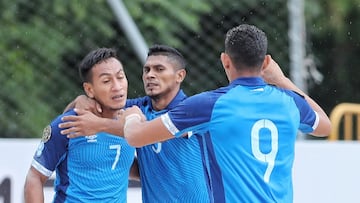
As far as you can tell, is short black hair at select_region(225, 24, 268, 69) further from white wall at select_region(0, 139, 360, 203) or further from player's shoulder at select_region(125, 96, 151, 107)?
white wall at select_region(0, 139, 360, 203)

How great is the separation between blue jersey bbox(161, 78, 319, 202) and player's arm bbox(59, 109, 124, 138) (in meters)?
0.74

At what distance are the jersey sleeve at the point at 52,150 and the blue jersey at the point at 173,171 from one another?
46 centimetres

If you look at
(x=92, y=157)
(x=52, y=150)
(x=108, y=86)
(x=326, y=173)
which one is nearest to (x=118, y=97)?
(x=108, y=86)

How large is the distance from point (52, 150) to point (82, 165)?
0.59ft

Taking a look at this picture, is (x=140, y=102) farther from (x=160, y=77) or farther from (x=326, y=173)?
(x=326, y=173)

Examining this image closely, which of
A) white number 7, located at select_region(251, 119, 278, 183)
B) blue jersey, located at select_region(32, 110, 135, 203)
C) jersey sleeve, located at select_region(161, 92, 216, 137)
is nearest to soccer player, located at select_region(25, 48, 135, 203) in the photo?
blue jersey, located at select_region(32, 110, 135, 203)

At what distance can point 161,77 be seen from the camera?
5695 millimetres

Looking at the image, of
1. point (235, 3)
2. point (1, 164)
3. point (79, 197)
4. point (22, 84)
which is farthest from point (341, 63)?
point (79, 197)

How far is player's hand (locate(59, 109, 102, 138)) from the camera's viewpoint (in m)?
5.41

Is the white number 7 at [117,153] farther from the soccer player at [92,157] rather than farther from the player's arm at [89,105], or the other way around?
the player's arm at [89,105]

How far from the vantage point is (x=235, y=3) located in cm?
928

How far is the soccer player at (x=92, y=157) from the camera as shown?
5.54 meters

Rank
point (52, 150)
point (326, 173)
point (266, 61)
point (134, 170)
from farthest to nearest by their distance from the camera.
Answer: point (326, 173), point (134, 170), point (52, 150), point (266, 61)

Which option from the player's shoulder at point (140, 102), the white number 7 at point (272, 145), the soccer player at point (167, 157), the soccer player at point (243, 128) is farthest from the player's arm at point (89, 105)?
the white number 7 at point (272, 145)
